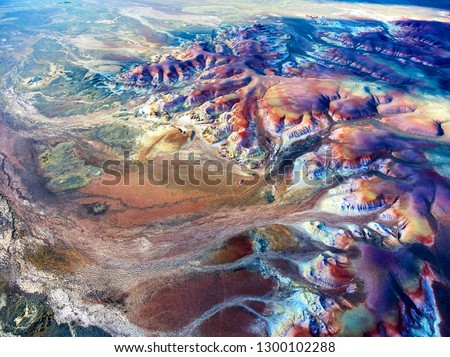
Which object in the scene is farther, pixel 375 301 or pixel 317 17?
pixel 317 17

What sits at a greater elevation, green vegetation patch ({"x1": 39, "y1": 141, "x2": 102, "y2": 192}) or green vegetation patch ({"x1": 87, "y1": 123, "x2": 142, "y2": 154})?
green vegetation patch ({"x1": 87, "y1": 123, "x2": 142, "y2": 154})

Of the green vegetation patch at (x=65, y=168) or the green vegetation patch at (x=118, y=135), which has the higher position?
the green vegetation patch at (x=118, y=135)

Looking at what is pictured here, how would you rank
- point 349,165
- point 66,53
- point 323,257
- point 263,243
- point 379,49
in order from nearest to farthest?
point 323,257
point 263,243
point 349,165
point 379,49
point 66,53

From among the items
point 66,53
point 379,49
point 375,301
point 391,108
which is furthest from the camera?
point 66,53

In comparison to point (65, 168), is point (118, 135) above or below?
above

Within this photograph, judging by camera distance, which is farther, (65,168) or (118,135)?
(118,135)

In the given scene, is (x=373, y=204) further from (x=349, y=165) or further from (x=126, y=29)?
(x=126, y=29)

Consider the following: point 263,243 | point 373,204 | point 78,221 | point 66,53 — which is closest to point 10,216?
point 78,221

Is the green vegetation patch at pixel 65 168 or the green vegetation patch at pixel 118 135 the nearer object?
the green vegetation patch at pixel 65 168

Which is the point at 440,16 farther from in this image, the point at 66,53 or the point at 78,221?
the point at 78,221

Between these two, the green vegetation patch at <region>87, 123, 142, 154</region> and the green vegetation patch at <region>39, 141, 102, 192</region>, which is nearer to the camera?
the green vegetation patch at <region>39, 141, 102, 192</region>

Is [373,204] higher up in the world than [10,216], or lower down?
higher up
